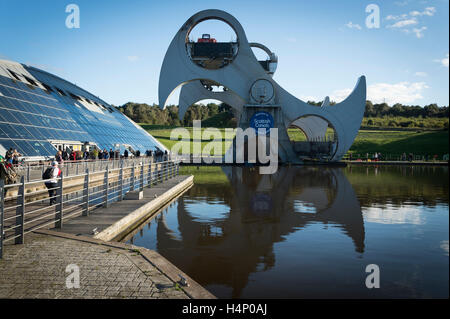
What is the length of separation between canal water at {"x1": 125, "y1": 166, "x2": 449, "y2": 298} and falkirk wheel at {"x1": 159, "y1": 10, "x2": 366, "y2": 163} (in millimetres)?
25560

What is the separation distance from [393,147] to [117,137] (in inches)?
1767

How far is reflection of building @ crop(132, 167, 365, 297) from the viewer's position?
5.96 metres

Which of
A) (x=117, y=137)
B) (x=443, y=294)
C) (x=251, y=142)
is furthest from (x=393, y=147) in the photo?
(x=443, y=294)

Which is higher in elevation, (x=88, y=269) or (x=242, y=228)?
(x=88, y=269)

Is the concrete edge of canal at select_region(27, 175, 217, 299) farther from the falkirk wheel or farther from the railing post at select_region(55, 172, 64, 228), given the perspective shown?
the falkirk wheel

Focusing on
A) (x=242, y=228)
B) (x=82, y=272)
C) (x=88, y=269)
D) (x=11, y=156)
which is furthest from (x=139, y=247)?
(x=11, y=156)

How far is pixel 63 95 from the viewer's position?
32.5m

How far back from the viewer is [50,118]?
25.6m

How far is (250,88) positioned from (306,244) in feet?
106

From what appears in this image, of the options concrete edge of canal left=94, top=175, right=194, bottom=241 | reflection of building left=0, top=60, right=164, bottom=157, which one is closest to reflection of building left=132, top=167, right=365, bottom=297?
concrete edge of canal left=94, top=175, right=194, bottom=241

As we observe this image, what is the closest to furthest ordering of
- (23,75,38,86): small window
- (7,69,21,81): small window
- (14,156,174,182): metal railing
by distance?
(14,156,174,182): metal railing
(7,69,21,81): small window
(23,75,38,86): small window

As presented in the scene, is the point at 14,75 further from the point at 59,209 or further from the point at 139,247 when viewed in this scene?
the point at 139,247

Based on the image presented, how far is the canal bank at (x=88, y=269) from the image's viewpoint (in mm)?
4168
